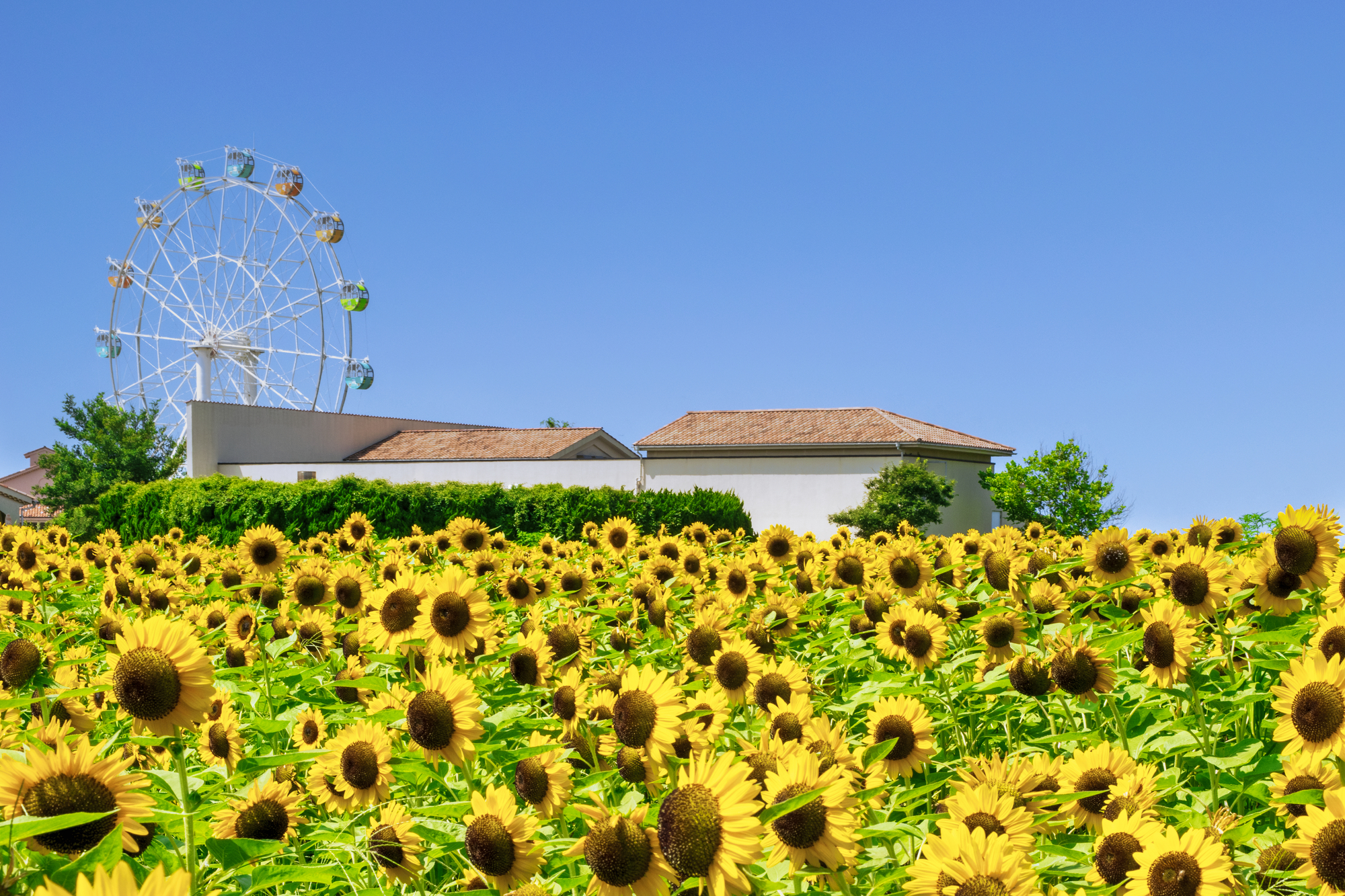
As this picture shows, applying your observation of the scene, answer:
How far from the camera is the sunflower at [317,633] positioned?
3588 millimetres

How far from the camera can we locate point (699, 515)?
78.9ft

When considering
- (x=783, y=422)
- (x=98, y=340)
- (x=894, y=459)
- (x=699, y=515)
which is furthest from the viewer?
(x=98, y=340)

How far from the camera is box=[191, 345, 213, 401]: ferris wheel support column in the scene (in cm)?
4291

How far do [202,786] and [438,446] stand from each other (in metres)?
36.8

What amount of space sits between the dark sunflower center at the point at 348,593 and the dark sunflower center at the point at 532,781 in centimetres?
178

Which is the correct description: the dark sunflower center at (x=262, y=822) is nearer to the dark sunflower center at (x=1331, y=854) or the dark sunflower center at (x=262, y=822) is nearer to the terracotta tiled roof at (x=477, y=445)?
the dark sunflower center at (x=1331, y=854)

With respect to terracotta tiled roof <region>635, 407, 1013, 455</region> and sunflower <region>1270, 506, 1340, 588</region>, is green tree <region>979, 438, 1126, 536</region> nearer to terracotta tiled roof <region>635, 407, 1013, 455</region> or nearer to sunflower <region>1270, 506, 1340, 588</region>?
terracotta tiled roof <region>635, 407, 1013, 455</region>

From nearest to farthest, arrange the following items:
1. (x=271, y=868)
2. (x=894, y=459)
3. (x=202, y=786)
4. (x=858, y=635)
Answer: (x=271, y=868) → (x=202, y=786) → (x=858, y=635) → (x=894, y=459)

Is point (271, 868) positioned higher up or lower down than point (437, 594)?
lower down

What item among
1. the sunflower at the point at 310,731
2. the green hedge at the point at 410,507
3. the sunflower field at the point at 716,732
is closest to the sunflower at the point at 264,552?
the sunflower field at the point at 716,732

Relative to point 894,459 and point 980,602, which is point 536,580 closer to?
point 980,602

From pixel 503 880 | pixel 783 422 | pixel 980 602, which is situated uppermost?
pixel 783 422

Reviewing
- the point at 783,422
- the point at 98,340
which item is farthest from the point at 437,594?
the point at 98,340

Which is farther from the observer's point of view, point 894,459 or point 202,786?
point 894,459
